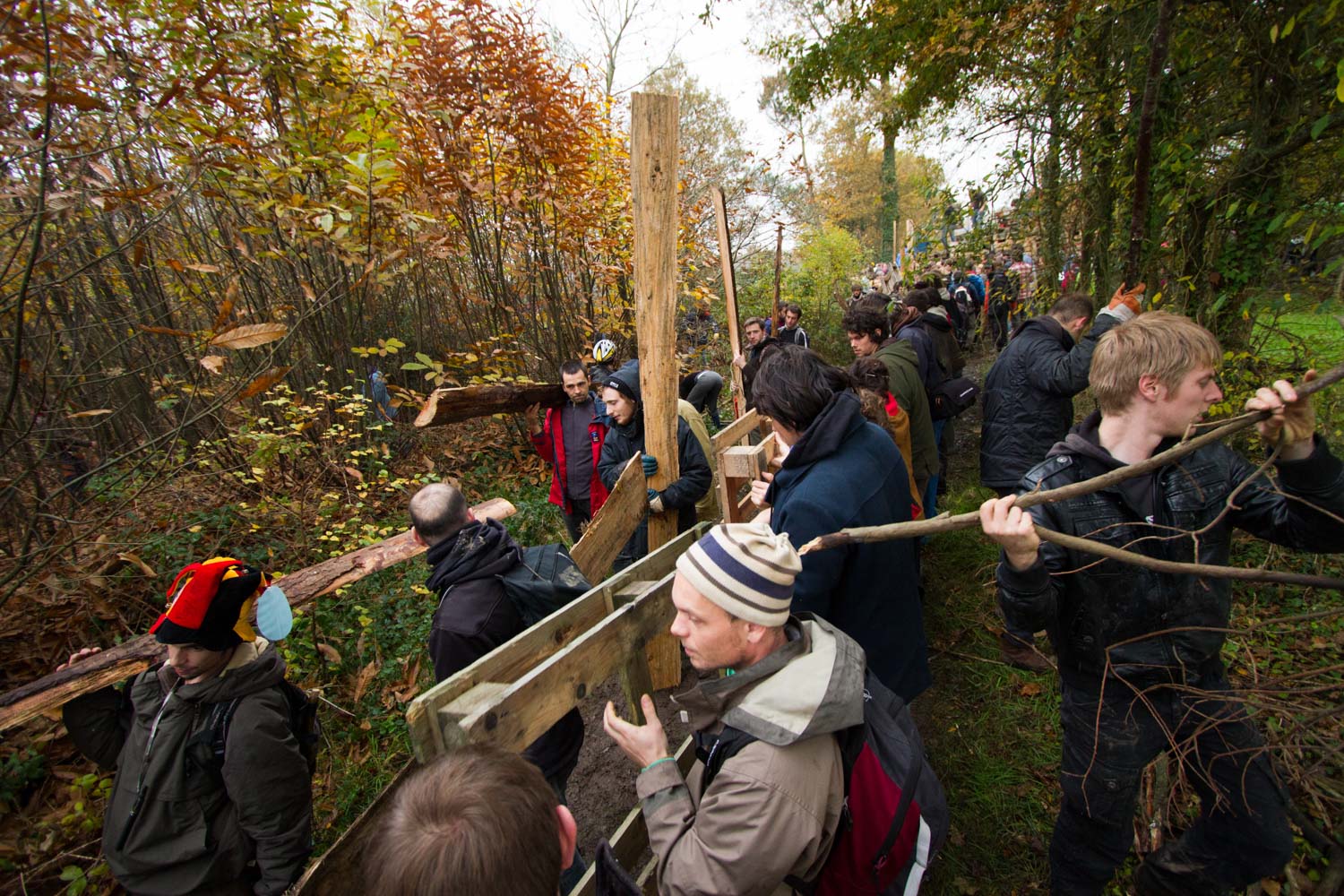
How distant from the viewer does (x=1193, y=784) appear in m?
2.17

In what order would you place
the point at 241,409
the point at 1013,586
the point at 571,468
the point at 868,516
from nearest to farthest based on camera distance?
the point at 1013,586 → the point at 868,516 → the point at 571,468 → the point at 241,409

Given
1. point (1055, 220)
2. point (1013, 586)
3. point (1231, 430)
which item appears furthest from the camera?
point (1055, 220)

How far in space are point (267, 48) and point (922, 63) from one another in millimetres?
6384

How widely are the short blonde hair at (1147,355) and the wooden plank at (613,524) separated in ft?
6.94

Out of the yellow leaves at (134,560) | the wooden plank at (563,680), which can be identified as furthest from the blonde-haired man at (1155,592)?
the yellow leaves at (134,560)

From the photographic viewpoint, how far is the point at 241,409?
541 centimetres

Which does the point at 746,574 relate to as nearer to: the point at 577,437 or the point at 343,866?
the point at 343,866

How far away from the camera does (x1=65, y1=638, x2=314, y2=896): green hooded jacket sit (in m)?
1.95

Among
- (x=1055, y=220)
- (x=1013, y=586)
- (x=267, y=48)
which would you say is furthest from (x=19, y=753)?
(x=1055, y=220)

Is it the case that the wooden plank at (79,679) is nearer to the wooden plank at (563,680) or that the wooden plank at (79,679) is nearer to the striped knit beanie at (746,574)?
the wooden plank at (563,680)

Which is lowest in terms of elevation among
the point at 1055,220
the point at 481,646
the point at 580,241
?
the point at 481,646

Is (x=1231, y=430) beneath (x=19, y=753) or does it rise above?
above

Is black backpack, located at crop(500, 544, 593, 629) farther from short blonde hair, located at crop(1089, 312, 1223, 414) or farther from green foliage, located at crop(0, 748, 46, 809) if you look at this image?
green foliage, located at crop(0, 748, 46, 809)

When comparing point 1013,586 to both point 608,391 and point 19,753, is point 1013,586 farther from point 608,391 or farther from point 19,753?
point 19,753
